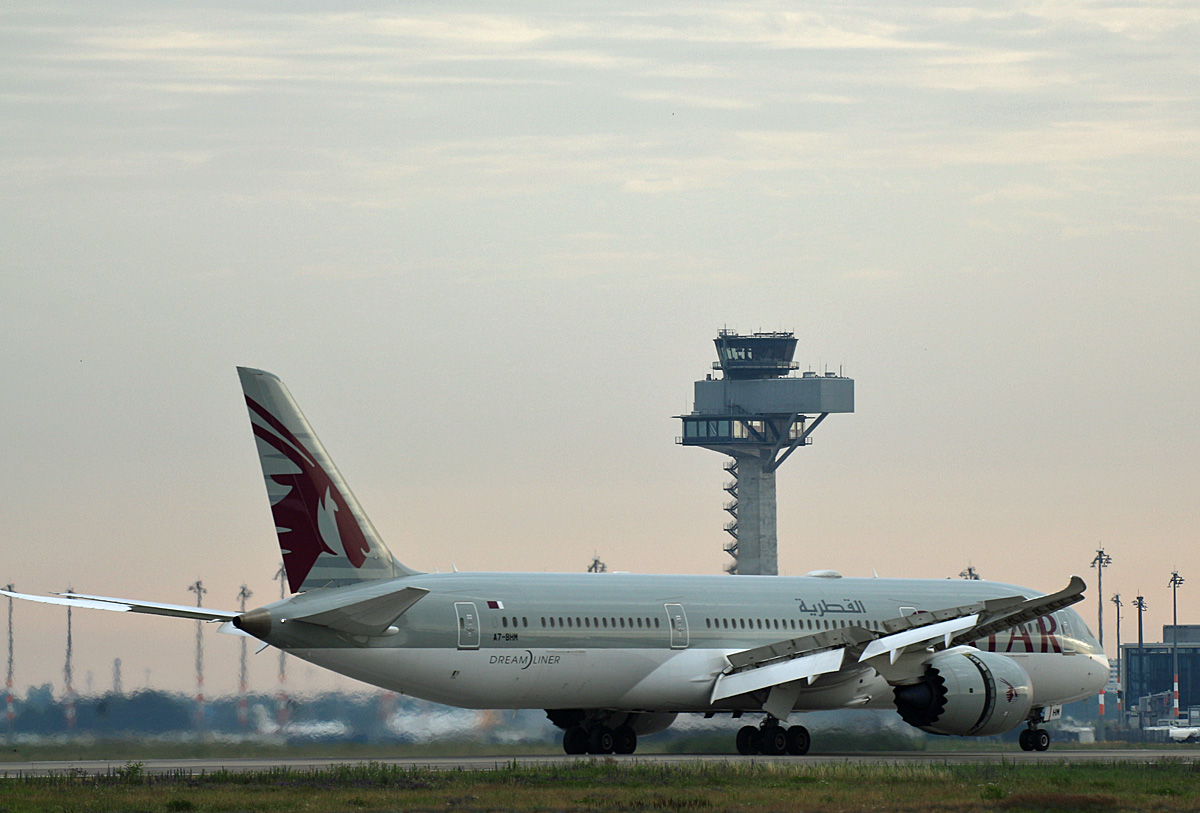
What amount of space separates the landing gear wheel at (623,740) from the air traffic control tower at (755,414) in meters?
86.8

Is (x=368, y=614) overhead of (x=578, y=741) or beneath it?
overhead

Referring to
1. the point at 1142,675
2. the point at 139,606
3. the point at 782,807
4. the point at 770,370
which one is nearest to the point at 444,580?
the point at 139,606

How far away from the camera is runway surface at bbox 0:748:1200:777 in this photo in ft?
103

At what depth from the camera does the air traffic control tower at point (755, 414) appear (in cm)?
12612

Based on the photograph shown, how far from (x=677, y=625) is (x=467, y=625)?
5249 millimetres

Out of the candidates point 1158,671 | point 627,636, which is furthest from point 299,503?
point 1158,671

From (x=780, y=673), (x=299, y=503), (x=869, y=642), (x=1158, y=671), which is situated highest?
(x=299, y=503)

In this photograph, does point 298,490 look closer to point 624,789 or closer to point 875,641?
point 624,789

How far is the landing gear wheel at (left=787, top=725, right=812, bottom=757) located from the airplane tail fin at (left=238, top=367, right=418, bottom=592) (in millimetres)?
9960

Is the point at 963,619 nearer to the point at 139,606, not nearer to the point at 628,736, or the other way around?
the point at 628,736

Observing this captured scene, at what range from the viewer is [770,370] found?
128 meters

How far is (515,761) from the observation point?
103ft

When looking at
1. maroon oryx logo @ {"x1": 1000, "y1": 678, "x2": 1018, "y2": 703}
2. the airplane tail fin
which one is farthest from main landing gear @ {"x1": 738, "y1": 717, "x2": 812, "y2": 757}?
the airplane tail fin

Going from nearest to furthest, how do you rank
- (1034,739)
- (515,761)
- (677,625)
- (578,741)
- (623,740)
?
(515,761), (677,625), (578,741), (623,740), (1034,739)
